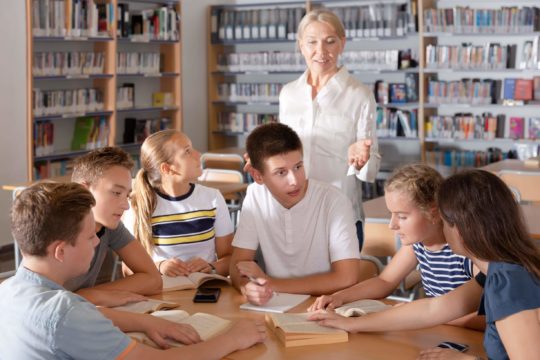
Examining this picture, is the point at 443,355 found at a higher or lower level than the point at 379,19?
lower

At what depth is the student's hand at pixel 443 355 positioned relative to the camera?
1.92 m

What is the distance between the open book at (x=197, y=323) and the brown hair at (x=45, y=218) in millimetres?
381

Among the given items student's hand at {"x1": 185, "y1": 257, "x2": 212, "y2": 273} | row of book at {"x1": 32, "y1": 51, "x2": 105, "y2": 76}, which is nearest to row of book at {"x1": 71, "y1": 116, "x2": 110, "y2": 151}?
row of book at {"x1": 32, "y1": 51, "x2": 105, "y2": 76}

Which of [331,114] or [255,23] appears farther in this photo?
[255,23]

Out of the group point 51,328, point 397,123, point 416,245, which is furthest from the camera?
point 397,123

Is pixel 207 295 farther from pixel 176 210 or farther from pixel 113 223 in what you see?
pixel 176 210

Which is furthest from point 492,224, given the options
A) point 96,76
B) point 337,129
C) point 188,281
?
point 96,76

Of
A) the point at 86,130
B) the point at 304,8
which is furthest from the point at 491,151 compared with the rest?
the point at 86,130

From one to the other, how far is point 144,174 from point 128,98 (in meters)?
5.03

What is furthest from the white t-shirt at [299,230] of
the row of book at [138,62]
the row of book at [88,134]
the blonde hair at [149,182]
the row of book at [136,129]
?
the row of book at [136,129]

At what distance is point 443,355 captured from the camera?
193cm

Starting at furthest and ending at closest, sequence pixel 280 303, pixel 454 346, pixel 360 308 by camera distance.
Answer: pixel 280 303 → pixel 360 308 → pixel 454 346

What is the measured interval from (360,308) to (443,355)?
450 mm

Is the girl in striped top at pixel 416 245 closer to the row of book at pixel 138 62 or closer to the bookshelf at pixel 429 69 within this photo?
the bookshelf at pixel 429 69
